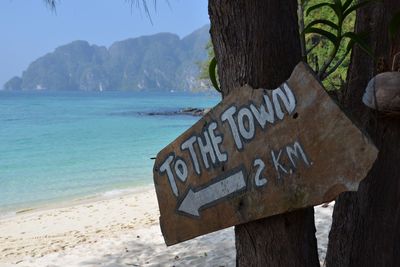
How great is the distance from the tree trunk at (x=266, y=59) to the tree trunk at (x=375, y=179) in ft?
1.51

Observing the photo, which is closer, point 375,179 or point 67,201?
point 375,179

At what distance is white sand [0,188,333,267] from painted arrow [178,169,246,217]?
118 inches

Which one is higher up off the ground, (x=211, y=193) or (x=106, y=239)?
(x=106, y=239)

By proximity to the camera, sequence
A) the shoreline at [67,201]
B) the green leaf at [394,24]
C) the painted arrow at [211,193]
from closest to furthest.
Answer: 1. the painted arrow at [211,193]
2. the green leaf at [394,24]
3. the shoreline at [67,201]

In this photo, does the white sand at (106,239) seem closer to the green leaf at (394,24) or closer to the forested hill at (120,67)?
the green leaf at (394,24)

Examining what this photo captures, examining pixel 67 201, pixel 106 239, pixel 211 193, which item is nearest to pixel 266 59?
pixel 211 193

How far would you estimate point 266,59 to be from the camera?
110cm

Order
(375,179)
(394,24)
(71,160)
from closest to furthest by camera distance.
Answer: (394,24) < (375,179) < (71,160)

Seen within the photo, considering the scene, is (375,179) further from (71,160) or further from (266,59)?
(71,160)

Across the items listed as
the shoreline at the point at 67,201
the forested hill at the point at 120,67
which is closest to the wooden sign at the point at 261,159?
the shoreline at the point at 67,201

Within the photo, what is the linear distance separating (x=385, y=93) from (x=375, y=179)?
0.44 meters

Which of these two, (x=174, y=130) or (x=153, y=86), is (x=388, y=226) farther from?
(x=153, y=86)

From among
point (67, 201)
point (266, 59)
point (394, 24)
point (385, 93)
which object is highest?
point (67, 201)

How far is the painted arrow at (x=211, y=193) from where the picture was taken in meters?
1.06
